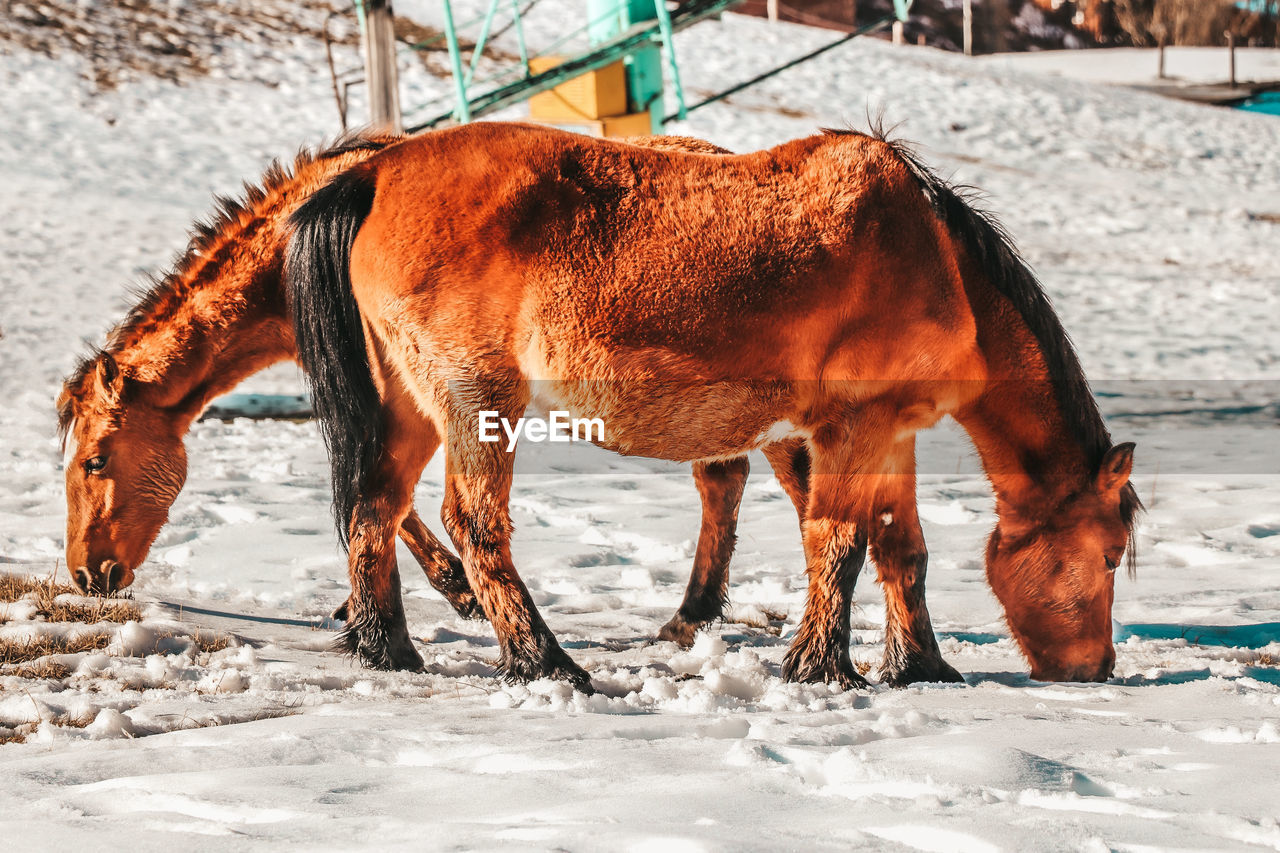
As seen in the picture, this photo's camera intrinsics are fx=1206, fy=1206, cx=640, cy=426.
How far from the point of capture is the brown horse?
4637 mm

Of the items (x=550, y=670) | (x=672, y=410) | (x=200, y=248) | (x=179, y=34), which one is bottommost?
(x=550, y=670)

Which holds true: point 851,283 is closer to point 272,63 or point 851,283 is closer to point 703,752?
point 703,752

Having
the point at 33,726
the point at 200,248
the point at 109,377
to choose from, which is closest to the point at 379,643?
the point at 33,726

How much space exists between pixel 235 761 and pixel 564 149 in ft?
7.47

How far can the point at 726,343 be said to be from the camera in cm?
401

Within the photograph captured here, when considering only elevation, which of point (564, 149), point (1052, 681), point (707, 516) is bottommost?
point (1052, 681)

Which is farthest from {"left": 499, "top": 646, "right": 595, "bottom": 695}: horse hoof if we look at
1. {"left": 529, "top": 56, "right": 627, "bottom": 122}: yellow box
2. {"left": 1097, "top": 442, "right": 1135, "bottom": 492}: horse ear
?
{"left": 529, "top": 56, "right": 627, "bottom": 122}: yellow box

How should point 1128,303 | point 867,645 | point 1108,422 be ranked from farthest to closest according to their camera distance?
1. point 1128,303
2. point 1108,422
3. point 867,645

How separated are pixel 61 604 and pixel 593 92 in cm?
809

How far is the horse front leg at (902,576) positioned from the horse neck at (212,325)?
94.1 inches

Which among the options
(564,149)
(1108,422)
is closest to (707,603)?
(564,149)

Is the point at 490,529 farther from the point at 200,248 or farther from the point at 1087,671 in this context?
the point at 1087,671

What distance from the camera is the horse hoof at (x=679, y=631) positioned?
4.84 metres

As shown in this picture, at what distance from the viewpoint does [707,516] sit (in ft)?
17.2
